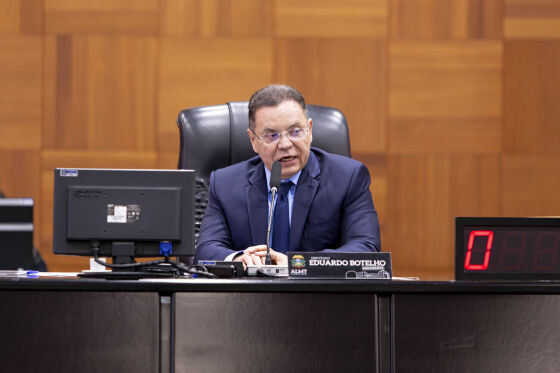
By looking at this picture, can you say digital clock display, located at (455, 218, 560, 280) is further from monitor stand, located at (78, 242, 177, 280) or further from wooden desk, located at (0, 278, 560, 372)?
monitor stand, located at (78, 242, 177, 280)

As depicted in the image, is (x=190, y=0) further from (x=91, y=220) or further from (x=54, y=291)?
(x=54, y=291)

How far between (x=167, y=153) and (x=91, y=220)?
2.49 meters

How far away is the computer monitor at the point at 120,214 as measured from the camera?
1.71 metres

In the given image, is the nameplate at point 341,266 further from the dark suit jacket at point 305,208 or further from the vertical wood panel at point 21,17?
the vertical wood panel at point 21,17

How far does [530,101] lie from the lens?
416 centimetres

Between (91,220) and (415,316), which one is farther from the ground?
(91,220)

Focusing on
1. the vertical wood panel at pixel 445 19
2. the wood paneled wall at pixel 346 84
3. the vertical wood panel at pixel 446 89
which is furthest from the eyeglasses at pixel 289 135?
the vertical wood panel at pixel 445 19

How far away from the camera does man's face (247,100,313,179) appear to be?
2494 millimetres

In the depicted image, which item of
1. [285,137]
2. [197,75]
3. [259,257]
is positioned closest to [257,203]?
[285,137]

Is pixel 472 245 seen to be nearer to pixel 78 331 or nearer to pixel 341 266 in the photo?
pixel 341 266

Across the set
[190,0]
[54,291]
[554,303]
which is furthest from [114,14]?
[554,303]

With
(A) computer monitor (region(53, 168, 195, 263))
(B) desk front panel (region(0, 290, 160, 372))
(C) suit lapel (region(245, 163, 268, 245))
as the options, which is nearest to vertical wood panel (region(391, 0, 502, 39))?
(C) suit lapel (region(245, 163, 268, 245))

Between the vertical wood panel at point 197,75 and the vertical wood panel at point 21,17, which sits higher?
the vertical wood panel at point 21,17

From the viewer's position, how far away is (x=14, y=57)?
13.5 ft
